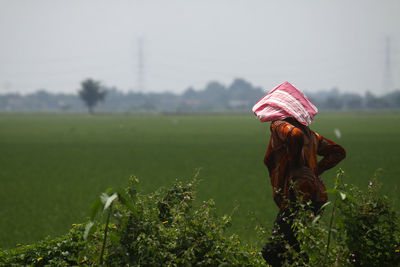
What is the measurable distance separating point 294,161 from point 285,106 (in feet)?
1.45

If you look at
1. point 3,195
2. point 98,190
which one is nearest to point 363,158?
point 98,190

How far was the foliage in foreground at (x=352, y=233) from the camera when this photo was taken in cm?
314

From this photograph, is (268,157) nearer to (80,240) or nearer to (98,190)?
(80,240)

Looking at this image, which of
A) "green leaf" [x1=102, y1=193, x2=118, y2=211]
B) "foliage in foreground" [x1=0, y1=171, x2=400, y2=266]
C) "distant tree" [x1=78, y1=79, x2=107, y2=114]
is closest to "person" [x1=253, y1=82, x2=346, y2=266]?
"foliage in foreground" [x1=0, y1=171, x2=400, y2=266]

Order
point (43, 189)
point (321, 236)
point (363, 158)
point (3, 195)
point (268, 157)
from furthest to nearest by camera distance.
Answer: point (363, 158) → point (43, 189) → point (3, 195) → point (268, 157) → point (321, 236)

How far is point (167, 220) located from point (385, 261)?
1.73 m

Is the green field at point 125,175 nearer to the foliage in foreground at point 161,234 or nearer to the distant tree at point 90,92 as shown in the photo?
the foliage in foreground at point 161,234

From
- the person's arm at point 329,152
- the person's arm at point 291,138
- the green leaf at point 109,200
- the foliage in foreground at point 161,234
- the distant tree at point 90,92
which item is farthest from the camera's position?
the distant tree at point 90,92

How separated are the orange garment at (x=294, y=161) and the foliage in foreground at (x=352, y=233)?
31 centimetres

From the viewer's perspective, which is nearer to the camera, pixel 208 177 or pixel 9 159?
pixel 208 177

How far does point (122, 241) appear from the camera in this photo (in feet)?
11.3

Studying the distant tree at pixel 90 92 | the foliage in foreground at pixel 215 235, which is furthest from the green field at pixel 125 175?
the distant tree at pixel 90 92

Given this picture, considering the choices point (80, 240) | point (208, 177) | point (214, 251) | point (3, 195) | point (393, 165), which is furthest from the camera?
point (393, 165)

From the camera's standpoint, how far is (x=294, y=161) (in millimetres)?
3705
